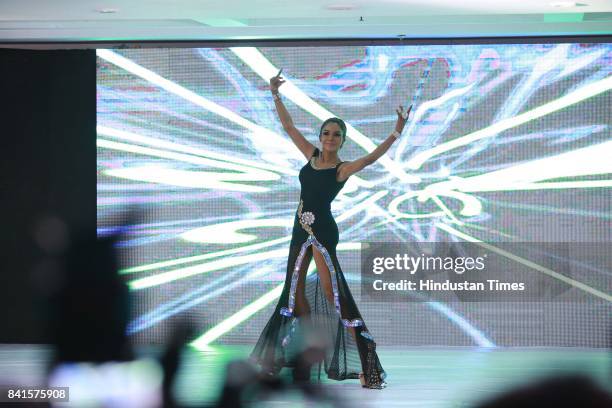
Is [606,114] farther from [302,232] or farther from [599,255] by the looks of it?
[302,232]

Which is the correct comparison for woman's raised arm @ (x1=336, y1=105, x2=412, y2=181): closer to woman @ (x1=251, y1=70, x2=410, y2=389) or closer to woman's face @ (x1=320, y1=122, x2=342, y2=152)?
woman @ (x1=251, y1=70, x2=410, y2=389)

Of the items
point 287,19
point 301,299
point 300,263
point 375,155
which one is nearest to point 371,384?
point 301,299

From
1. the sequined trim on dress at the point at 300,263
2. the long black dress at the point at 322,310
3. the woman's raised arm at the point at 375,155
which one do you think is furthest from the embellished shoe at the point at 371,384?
the woman's raised arm at the point at 375,155

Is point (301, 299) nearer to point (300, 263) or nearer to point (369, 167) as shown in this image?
point (300, 263)

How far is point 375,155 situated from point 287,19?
165cm

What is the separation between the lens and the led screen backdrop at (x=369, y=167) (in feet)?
20.0

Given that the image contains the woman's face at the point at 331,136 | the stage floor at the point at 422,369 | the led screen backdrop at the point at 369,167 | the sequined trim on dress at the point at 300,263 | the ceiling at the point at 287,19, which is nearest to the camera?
the stage floor at the point at 422,369

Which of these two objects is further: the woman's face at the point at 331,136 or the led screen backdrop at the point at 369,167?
the led screen backdrop at the point at 369,167

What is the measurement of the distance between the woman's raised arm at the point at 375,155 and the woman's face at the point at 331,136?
11 centimetres

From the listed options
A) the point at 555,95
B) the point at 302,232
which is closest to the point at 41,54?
the point at 302,232

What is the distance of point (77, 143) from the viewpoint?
6.31 meters

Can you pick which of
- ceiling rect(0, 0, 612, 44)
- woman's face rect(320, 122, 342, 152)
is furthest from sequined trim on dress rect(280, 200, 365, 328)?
ceiling rect(0, 0, 612, 44)

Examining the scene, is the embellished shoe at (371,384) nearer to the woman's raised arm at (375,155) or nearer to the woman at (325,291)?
the woman at (325,291)

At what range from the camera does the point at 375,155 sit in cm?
449
